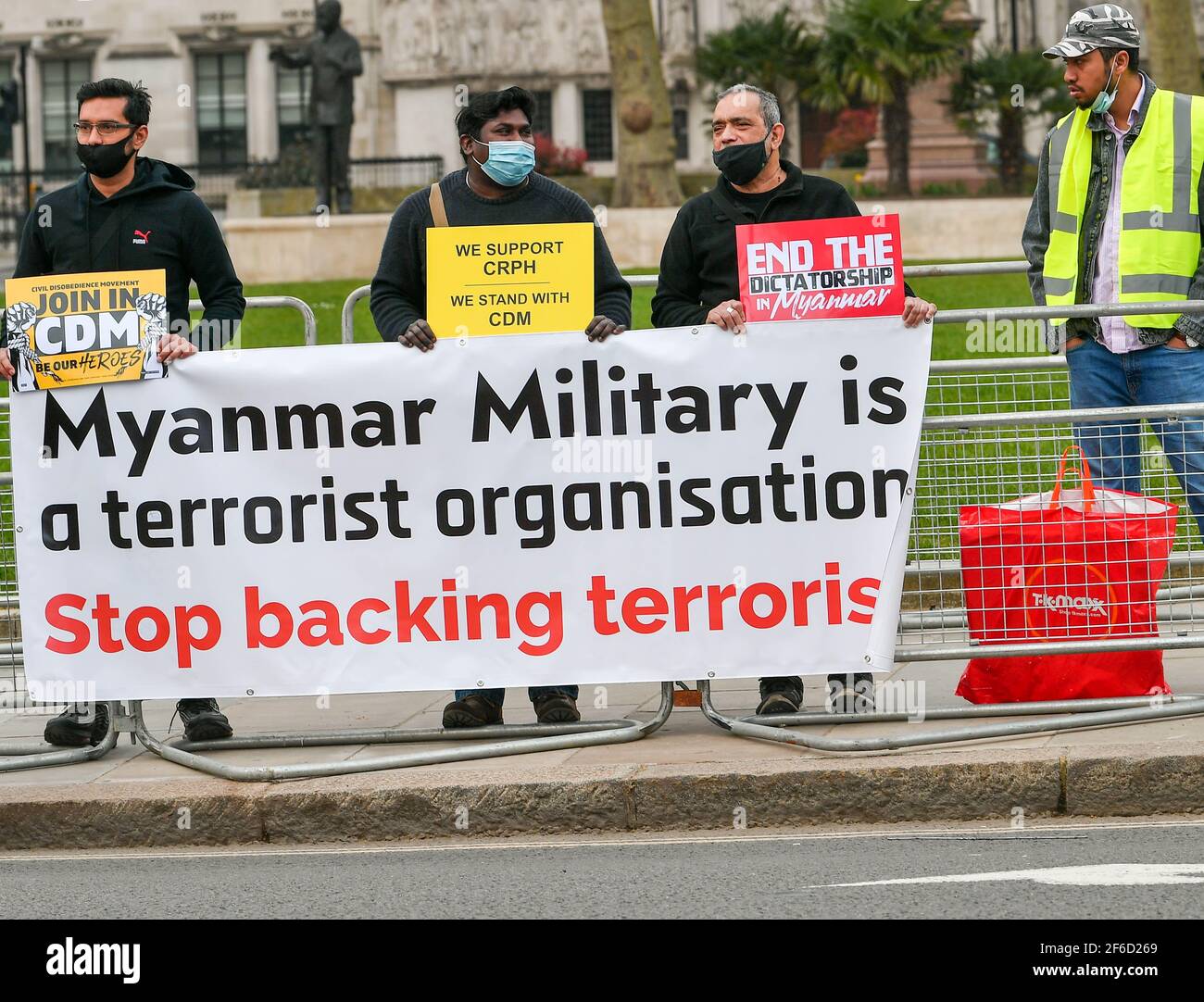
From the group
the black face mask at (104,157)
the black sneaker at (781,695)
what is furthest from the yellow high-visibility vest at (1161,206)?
the black face mask at (104,157)

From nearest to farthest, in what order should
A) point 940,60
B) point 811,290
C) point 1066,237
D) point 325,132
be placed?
point 811,290 → point 1066,237 → point 325,132 → point 940,60

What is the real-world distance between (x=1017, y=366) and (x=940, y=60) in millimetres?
24385

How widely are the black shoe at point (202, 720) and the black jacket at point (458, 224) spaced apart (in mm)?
1492

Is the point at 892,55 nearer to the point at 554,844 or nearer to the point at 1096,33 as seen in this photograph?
the point at 1096,33

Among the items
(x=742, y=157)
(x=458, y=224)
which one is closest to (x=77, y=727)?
(x=458, y=224)

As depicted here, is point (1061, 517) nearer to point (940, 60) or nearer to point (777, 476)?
point (777, 476)

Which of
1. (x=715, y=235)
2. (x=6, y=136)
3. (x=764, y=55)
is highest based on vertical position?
(x=6, y=136)

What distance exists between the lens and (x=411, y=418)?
7.07 metres

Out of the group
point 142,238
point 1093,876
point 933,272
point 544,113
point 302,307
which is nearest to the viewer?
point 1093,876

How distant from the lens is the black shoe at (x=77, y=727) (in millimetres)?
7445

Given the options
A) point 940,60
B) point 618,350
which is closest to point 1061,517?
point 618,350

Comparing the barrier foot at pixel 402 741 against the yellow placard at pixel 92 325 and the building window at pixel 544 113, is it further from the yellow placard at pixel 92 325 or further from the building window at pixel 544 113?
the building window at pixel 544 113

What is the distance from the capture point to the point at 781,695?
7238 millimetres

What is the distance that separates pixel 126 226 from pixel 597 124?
4579cm
